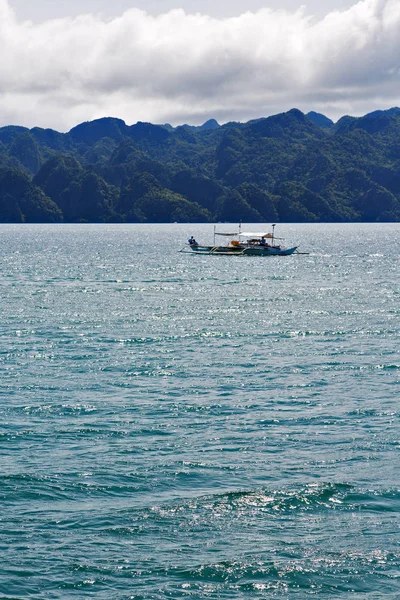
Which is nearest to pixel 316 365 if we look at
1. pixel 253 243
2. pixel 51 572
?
pixel 51 572

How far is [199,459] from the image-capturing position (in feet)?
102

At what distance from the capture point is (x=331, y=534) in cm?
2433

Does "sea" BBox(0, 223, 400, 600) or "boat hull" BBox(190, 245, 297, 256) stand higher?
"boat hull" BBox(190, 245, 297, 256)

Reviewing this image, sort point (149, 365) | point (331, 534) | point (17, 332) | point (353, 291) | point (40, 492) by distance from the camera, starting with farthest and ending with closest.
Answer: point (353, 291) < point (17, 332) < point (149, 365) < point (40, 492) < point (331, 534)

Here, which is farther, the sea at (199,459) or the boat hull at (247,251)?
the boat hull at (247,251)

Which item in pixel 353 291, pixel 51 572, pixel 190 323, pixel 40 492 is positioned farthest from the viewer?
pixel 353 291

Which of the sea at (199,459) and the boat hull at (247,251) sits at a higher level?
the boat hull at (247,251)

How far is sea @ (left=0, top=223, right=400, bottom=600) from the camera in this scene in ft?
71.8

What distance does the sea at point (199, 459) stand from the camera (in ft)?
71.8

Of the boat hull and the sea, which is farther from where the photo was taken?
the boat hull

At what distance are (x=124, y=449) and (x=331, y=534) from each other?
10.7m

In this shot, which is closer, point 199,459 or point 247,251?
point 199,459

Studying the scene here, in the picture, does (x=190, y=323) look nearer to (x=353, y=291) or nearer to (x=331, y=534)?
(x=353, y=291)

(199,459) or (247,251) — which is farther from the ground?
(247,251)
